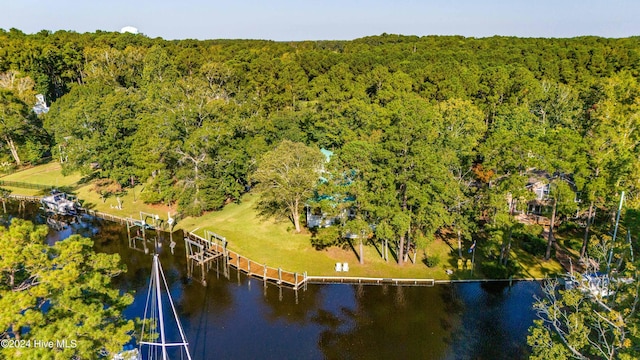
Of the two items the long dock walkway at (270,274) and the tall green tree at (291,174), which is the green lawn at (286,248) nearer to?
the long dock walkway at (270,274)

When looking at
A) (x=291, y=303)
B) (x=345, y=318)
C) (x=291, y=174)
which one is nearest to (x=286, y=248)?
(x=291, y=174)

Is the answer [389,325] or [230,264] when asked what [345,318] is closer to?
[389,325]

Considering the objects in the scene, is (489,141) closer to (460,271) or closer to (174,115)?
(460,271)

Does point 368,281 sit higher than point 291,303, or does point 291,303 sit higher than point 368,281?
point 368,281

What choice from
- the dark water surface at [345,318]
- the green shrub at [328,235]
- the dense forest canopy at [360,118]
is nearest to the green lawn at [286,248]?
the green shrub at [328,235]

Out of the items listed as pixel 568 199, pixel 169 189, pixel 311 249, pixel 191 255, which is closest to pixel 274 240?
pixel 311 249

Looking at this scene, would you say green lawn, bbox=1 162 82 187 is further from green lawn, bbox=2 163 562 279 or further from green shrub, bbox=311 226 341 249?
green shrub, bbox=311 226 341 249

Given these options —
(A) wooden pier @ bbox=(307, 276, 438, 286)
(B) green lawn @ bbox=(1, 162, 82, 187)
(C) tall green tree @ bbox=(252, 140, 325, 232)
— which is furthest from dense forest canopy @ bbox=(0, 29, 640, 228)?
(A) wooden pier @ bbox=(307, 276, 438, 286)
